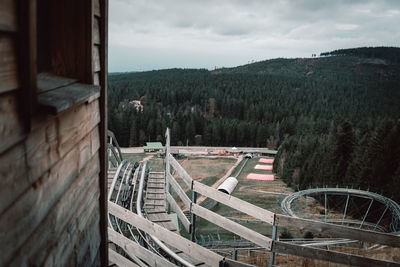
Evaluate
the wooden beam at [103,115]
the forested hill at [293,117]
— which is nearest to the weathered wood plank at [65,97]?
the wooden beam at [103,115]

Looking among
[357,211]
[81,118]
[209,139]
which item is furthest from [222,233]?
[209,139]

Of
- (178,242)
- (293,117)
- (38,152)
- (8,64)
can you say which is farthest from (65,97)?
(293,117)

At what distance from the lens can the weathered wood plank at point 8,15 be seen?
4.23ft

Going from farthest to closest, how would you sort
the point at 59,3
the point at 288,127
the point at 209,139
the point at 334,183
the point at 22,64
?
1. the point at 288,127
2. the point at 209,139
3. the point at 334,183
4. the point at 59,3
5. the point at 22,64

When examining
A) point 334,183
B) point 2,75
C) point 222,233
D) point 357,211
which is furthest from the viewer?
point 334,183

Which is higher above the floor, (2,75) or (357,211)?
(2,75)

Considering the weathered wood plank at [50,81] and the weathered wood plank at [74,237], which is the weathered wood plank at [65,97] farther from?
the weathered wood plank at [74,237]

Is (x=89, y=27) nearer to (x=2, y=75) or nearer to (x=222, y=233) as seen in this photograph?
(x=2, y=75)

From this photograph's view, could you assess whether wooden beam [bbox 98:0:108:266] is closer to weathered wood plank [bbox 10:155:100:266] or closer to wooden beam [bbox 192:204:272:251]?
weathered wood plank [bbox 10:155:100:266]

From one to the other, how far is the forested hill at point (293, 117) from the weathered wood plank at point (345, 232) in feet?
108

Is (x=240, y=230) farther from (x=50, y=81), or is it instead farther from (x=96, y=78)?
(x=50, y=81)

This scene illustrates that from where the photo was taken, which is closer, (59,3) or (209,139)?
(59,3)

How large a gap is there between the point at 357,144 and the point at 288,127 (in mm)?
51563

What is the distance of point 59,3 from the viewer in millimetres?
2406
